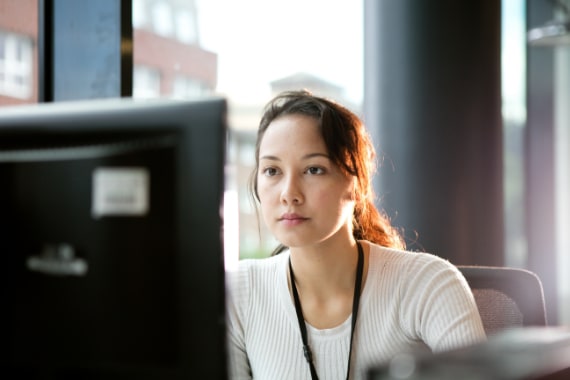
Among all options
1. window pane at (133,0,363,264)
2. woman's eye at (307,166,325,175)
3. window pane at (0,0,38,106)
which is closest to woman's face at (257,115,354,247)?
woman's eye at (307,166,325,175)

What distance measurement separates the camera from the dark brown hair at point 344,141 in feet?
5.81

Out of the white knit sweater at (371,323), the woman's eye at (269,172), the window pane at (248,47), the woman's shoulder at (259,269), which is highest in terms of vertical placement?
the window pane at (248,47)

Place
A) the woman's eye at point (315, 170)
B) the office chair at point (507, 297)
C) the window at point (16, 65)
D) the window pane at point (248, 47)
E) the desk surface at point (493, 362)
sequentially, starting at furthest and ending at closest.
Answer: the window pane at point (248, 47)
the window at point (16, 65)
the woman's eye at point (315, 170)
the office chair at point (507, 297)
the desk surface at point (493, 362)

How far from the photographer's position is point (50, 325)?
2.75 ft

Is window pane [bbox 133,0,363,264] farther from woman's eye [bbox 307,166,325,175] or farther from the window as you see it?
woman's eye [bbox 307,166,325,175]

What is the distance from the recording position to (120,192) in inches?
31.5

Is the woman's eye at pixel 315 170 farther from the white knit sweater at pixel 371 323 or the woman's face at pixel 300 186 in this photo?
the white knit sweater at pixel 371 323

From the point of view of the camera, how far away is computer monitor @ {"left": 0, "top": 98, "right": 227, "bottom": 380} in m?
0.78

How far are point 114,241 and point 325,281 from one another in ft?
3.38

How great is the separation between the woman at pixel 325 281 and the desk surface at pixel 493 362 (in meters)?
0.82

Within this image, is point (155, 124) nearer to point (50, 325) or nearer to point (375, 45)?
point (50, 325)

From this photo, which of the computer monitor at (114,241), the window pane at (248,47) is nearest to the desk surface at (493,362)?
the computer monitor at (114,241)

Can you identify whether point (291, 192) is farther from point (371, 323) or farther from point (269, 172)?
point (371, 323)

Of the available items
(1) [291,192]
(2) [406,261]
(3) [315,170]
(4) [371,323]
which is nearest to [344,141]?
(3) [315,170]
